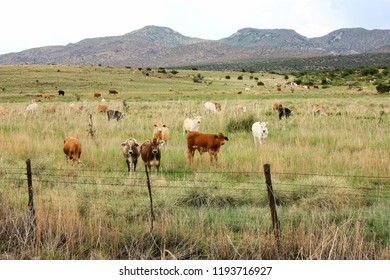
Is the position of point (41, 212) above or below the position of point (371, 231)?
above

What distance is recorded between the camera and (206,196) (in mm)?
10703

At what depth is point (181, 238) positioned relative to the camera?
761cm

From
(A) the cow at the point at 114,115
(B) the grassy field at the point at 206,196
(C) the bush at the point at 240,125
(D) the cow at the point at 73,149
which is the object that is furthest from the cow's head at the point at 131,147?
(A) the cow at the point at 114,115

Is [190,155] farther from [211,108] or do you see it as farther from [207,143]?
[211,108]

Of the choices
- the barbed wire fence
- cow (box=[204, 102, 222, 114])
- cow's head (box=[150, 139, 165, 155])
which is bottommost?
the barbed wire fence

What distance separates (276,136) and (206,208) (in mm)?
9997

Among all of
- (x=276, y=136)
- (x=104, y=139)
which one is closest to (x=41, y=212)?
(x=104, y=139)

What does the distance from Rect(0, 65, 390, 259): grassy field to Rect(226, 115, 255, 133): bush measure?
82 mm

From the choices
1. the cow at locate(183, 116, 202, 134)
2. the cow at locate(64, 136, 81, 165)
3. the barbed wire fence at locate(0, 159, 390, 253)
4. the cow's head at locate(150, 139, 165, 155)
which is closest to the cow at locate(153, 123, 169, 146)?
the cow at locate(183, 116, 202, 134)

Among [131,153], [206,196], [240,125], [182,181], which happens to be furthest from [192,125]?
[206,196]

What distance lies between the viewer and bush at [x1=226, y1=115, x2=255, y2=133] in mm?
21984

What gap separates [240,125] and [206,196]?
1177 cm

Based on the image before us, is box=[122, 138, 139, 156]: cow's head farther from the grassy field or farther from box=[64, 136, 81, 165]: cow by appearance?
box=[64, 136, 81, 165]: cow

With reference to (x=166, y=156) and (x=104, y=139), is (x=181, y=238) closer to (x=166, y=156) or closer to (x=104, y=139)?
(x=166, y=156)
